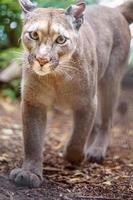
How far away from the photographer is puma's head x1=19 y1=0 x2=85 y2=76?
3744 mm

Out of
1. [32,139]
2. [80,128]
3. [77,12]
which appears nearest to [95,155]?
[80,128]

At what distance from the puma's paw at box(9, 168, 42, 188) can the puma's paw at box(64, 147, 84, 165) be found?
0.54 meters

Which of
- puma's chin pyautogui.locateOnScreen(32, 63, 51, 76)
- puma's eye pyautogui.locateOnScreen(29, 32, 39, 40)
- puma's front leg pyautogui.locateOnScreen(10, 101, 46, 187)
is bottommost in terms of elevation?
puma's front leg pyautogui.locateOnScreen(10, 101, 46, 187)

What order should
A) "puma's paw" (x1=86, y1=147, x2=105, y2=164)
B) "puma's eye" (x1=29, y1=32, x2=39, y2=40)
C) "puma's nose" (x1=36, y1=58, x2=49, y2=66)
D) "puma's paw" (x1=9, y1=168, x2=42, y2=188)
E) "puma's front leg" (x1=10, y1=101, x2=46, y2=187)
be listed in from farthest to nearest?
"puma's paw" (x1=86, y1=147, x2=105, y2=164) < "puma's front leg" (x1=10, y1=101, x2=46, y2=187) < "puma's paw" (x1=9, y1=168, x2=42, y2=188) < "puma's eye" (x1=29, y1=32, x2=39, y2=40) < "puma's nose" (x1=36, y1=58, x2=49, y2=66)

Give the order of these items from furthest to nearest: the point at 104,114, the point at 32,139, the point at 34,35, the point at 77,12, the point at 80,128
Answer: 1. the point at 104,114
2. the point at 80,128
3. the point at 32,139
4. the point at 77,12
5. the point at 34,35

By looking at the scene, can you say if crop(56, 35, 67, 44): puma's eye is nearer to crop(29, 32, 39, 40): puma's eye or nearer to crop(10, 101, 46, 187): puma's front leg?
crop(29, 32, 39, 40): puma's eye

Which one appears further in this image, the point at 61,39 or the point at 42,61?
the point at 61,39

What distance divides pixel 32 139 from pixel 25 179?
355 mm

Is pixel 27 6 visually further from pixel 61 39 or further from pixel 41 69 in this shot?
pixel 41 69

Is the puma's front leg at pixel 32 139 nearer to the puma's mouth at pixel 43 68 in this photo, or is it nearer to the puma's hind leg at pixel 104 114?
the puma's mouth at pixel 43 68

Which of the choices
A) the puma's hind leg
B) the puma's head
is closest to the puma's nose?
the puma's head

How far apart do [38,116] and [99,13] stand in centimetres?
133

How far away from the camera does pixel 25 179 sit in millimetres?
4129

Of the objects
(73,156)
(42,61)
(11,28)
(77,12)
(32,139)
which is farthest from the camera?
(11,28)
